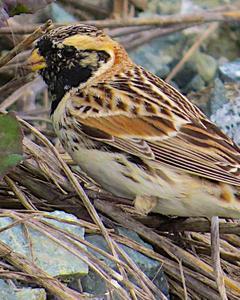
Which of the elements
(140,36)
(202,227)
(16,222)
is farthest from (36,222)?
(140,36)

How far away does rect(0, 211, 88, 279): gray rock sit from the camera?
3.65 meters

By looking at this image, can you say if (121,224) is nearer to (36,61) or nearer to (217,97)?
(36,61)

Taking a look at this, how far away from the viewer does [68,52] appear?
443cm

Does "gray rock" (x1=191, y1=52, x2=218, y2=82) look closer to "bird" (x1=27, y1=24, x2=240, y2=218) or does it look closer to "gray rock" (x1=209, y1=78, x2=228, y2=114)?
"gray rock" (x1=209, y1=78, x2=228, y2=114)

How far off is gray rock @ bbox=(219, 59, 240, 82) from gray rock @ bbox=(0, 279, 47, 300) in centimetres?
300

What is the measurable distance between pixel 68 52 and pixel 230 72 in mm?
2077

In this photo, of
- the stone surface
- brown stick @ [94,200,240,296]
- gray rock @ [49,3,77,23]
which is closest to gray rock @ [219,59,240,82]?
the stone surface

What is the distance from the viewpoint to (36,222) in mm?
3799

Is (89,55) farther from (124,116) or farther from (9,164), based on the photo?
(9,164)

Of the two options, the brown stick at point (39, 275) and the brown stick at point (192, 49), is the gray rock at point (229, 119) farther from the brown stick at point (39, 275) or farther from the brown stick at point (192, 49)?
the brown stick at point (39, 275)

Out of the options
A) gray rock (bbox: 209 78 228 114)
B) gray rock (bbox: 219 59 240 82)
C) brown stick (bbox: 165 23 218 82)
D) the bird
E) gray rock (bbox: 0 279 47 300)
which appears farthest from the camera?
brown stick (bbox: 165 23 218 82)

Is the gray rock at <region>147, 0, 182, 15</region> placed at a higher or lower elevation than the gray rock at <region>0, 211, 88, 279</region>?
lower

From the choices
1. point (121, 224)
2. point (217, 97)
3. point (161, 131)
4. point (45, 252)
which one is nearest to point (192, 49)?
point (217, 97)

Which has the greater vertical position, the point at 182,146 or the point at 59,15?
the point at 182,146
